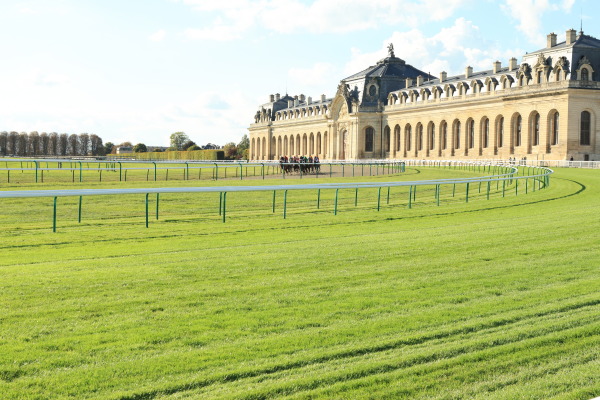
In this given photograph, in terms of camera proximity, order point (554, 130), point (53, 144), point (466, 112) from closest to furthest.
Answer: point (554, 130) < point (466, 112) < point (53, 144)

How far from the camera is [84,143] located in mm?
145625

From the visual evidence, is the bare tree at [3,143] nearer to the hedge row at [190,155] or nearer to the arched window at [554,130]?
the hedge row at [190,155]

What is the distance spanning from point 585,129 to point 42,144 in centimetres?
10865

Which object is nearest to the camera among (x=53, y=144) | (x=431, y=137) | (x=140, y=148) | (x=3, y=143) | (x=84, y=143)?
(x=431, y=137)

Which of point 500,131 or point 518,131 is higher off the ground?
point 500,131

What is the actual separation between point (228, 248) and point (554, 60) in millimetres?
53782

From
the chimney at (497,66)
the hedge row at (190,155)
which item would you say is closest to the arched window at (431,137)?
the chimney at (497,66)

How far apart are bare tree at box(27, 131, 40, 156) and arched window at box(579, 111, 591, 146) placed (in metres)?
108

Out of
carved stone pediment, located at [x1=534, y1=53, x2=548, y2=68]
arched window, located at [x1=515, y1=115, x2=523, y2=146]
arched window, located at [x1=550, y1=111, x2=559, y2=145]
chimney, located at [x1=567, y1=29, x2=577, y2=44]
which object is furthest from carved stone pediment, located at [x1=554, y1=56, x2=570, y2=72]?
arched window, located at [x1=515, y1=115, x2=523, y2=146]

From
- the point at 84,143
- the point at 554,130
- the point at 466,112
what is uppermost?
the point at 466,112

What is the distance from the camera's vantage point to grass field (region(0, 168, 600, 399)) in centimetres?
515

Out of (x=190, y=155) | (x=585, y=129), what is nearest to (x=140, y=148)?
(x=190, y=155)

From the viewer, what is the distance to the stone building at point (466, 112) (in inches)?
2248

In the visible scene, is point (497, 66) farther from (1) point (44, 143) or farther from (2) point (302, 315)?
(1) point (44, 143)
